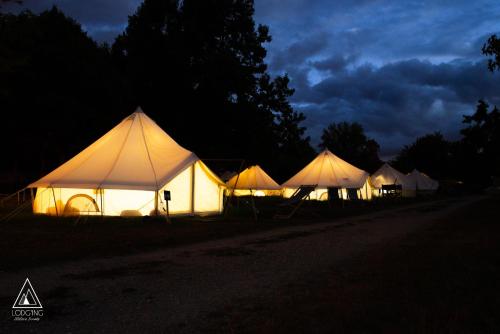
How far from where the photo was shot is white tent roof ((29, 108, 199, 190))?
16.2 m

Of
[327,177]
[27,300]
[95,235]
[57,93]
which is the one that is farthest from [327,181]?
[27,300]

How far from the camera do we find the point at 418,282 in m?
6.12

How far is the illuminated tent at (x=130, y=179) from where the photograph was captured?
16.1 m

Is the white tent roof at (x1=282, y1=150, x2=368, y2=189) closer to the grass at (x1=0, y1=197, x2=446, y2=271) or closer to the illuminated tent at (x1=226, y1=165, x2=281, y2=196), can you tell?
the illuminated tent at (x1=226, y1=165, x2=281, y2=196)

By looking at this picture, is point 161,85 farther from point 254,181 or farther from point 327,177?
point 254,181

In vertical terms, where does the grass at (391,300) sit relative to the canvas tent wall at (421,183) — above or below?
below

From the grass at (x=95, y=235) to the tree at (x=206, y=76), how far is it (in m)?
14.4

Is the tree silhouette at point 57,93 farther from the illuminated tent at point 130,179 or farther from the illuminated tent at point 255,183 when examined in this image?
the illuminated tent at point 255,183

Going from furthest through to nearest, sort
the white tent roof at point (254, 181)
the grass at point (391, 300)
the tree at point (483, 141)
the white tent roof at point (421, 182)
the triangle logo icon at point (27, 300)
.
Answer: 1. the white tent roof at point (421, 182)
2. the white tent roof at point (254, 181)
3. the tree at point (483, 141)
4. the triangle logo icon at point (27, 300)
5. the grass at point (391, 300)

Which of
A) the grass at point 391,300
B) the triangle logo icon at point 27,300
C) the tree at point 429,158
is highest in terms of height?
the tree at point 429,158

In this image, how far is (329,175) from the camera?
104ft

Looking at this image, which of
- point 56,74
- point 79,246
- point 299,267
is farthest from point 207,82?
point 299,267

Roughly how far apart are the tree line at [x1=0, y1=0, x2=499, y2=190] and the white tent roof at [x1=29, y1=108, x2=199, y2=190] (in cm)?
1113

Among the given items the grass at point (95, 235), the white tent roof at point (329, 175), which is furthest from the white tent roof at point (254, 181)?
the grass at point (95, 235)
